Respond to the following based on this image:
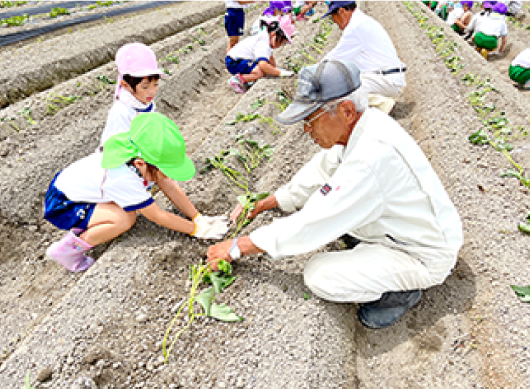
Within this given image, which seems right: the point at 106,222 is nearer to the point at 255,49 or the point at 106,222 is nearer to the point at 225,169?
the point at 225,169

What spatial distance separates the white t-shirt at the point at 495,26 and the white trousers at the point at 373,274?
8137 mm

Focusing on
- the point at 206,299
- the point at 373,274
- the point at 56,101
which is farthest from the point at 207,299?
the point at 56,101

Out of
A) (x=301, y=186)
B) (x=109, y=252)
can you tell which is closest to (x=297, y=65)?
(x=301, y=186)

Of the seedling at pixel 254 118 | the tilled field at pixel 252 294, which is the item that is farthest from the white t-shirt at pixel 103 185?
the seedling at pixel 254 118

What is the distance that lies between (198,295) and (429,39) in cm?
758

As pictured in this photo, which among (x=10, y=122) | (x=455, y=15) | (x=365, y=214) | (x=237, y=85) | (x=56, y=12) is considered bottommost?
(x=56, y=12)

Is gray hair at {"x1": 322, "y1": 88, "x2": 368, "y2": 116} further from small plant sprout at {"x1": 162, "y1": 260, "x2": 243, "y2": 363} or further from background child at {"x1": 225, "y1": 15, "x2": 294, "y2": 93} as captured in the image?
background child at {"x1": 225, "y1": 15, "x2": 294, "y2": 93}

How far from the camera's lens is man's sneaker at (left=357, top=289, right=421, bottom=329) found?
2.15 metres

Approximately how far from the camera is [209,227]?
2652mm

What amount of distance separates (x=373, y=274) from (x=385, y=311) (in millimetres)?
406

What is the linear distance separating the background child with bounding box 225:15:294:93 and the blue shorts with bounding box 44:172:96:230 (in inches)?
140

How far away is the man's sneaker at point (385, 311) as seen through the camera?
215 centimetres

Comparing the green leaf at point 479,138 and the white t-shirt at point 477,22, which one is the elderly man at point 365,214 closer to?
the green leaf at point 479,138

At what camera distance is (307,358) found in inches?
74.5
